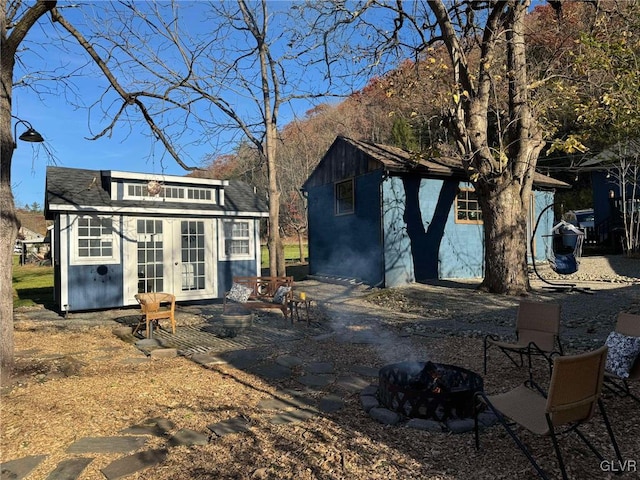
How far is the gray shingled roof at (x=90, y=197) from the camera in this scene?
32.1 ft

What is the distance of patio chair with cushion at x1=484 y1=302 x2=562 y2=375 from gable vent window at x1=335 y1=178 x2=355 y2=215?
10.5m

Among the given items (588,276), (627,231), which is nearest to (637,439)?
(588,276)

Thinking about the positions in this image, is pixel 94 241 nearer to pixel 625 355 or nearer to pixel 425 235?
pixel 425 235

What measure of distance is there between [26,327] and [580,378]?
946cm

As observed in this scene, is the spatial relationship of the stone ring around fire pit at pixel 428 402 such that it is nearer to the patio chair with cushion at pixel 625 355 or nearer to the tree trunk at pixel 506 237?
the patio chair with cushion at pixel 625 355

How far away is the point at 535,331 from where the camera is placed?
518 cm

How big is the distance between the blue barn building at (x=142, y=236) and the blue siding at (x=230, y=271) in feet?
0.09

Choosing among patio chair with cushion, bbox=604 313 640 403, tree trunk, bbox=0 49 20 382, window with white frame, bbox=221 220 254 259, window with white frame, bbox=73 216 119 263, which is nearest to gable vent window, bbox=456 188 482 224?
→ window with white frame, bbox=221 220 254 259

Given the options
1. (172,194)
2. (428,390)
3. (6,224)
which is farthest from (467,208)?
(6,224)

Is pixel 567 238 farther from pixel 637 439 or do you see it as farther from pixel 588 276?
pixel 637 439

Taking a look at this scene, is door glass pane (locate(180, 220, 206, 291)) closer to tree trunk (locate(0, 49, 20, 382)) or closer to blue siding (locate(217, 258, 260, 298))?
blue siding (locate(217, 258, 260, 298))

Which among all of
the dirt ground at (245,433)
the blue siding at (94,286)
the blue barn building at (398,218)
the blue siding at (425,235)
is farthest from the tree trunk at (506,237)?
the blue siding at (94,286)

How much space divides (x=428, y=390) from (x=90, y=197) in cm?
953

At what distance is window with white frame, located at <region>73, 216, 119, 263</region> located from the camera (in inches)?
392
